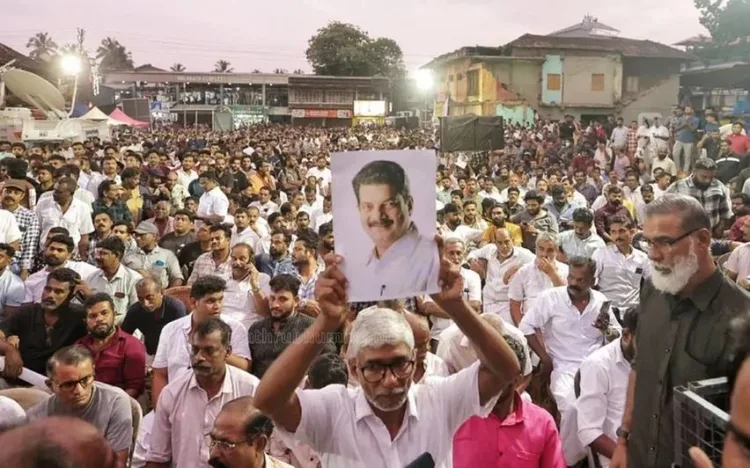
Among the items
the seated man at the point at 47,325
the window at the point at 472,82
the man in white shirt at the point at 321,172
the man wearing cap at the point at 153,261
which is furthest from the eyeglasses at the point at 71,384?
the window at the point at 472,82

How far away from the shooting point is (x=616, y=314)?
5594 mm

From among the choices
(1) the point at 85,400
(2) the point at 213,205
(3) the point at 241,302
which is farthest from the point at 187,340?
(2) the point at 213,205

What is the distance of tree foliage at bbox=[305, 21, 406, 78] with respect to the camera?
5947cm

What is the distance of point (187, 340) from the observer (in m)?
4.48

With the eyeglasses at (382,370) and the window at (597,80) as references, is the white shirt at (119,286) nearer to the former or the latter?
the eyeglasses at (382,370)

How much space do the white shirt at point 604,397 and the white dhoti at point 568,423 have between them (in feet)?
1.24

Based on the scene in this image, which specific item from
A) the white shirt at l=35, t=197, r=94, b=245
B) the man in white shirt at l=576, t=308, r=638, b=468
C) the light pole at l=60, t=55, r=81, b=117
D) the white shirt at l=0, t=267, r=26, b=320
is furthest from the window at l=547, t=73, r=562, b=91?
the man in white shirt at l=576, t=308, r=638, b=468

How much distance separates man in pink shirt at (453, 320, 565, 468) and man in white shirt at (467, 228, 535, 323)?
3601 millimetres

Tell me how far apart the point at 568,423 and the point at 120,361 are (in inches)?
120

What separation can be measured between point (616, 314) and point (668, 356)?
308 centimetres

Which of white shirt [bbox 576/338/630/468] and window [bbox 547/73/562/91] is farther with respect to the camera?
window [bbox 547/73/562/91]

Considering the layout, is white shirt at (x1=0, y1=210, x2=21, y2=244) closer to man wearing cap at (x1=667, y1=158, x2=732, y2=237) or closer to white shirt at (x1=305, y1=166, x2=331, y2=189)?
white shirt at (x1=305, y1=166, x2=331, y2=189)

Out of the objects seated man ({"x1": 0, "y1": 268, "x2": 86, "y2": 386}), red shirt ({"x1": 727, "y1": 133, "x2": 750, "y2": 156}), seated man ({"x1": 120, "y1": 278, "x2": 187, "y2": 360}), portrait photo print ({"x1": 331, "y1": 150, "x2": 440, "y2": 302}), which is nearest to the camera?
portrait photo print ({"x1": 331, "y1": 150, "x2": 440, "y2": 302})

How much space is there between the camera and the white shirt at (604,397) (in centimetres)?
382
